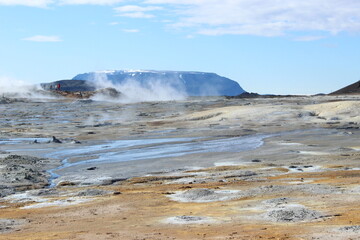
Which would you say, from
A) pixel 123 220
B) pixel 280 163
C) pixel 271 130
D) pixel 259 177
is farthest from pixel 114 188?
pixel 271 130

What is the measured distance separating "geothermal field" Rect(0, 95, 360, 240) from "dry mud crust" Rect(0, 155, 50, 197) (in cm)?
4

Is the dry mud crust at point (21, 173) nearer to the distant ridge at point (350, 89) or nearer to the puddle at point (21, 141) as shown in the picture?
the puddle at point (21, 141)

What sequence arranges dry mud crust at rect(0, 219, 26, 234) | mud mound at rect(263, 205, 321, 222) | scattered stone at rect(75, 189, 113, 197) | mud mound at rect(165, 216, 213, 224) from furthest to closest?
scattered stone at rect(75, 189, 113, 197), dry mud crust at rect(0, 219, 26, 234), mud mound at rect(165, 216, 213, 224), mud mound at rect(263, 205, 321, 222)

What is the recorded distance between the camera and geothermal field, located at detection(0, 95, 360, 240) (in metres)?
11.9

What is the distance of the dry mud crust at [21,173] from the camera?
19500 millimetres

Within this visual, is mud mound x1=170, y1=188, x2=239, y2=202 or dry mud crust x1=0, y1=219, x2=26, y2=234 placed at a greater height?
mud mound x1=170, y1=188, x2=239, y2=202

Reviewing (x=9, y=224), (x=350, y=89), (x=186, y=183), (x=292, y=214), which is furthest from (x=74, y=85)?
(x=292, y=214)

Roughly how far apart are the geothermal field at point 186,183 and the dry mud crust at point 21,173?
4 cm

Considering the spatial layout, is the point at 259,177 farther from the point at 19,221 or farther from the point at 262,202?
the point at 19,221

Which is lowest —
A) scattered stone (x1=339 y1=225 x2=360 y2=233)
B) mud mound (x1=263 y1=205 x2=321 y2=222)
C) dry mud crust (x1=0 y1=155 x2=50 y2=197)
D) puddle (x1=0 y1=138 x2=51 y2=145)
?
dry mud crust (x1=0 y1=155 x2=50 y2=197)

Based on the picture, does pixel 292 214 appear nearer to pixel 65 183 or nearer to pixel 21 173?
pixel 65 183

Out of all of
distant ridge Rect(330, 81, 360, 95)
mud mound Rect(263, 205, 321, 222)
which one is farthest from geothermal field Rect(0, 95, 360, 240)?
distant ridge Rect(330, 81, 360, 95)

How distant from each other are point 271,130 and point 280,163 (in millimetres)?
15786

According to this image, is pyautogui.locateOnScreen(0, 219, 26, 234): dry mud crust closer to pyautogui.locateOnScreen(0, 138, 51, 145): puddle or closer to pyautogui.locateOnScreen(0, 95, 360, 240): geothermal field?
pyautogui.locateOnScreen(0, 95, 360, 240): geothermal field
